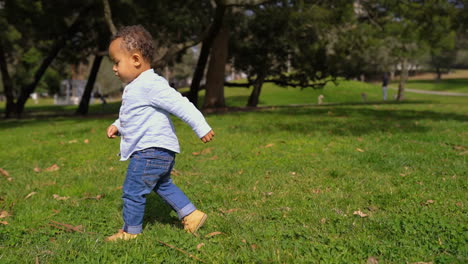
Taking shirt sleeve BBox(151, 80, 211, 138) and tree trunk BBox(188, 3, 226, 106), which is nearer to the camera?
shirt sleeve BBox(151, 80, 211, 138)

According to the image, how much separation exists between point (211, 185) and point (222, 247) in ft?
7.21

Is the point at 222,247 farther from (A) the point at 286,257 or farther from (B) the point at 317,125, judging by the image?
(B) the point at 317,125

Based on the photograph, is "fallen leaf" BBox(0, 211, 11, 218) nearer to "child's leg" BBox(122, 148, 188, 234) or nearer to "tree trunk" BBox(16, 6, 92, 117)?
"child's leg" BBox(122, 148, 188, 234)

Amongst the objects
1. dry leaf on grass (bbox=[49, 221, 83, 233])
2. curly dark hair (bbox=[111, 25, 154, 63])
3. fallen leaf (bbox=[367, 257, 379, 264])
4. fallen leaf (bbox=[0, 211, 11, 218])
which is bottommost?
fallen leaf (bbox=[0, 211, 11, 218])

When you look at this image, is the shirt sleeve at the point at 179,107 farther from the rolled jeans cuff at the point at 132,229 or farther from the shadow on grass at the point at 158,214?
the shadow on grass at the point at 158,214

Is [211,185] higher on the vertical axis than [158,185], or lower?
lower

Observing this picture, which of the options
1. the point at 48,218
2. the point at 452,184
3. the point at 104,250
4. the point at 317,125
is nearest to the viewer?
the point at 104,250

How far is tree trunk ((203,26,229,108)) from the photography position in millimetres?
20578

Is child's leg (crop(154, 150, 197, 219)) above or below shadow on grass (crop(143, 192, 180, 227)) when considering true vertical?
above


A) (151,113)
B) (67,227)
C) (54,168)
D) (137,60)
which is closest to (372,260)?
(151,113)

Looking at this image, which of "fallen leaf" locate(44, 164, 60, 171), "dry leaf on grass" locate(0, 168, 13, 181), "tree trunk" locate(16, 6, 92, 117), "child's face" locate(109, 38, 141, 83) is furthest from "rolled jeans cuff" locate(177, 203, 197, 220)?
"tree trunk" locate(16, 6, 92, 117)

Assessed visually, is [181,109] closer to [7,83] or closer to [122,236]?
[122,236]

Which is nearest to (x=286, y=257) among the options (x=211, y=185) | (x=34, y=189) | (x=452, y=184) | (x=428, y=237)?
(x=428, y=237)

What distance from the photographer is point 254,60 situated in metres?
26.0
